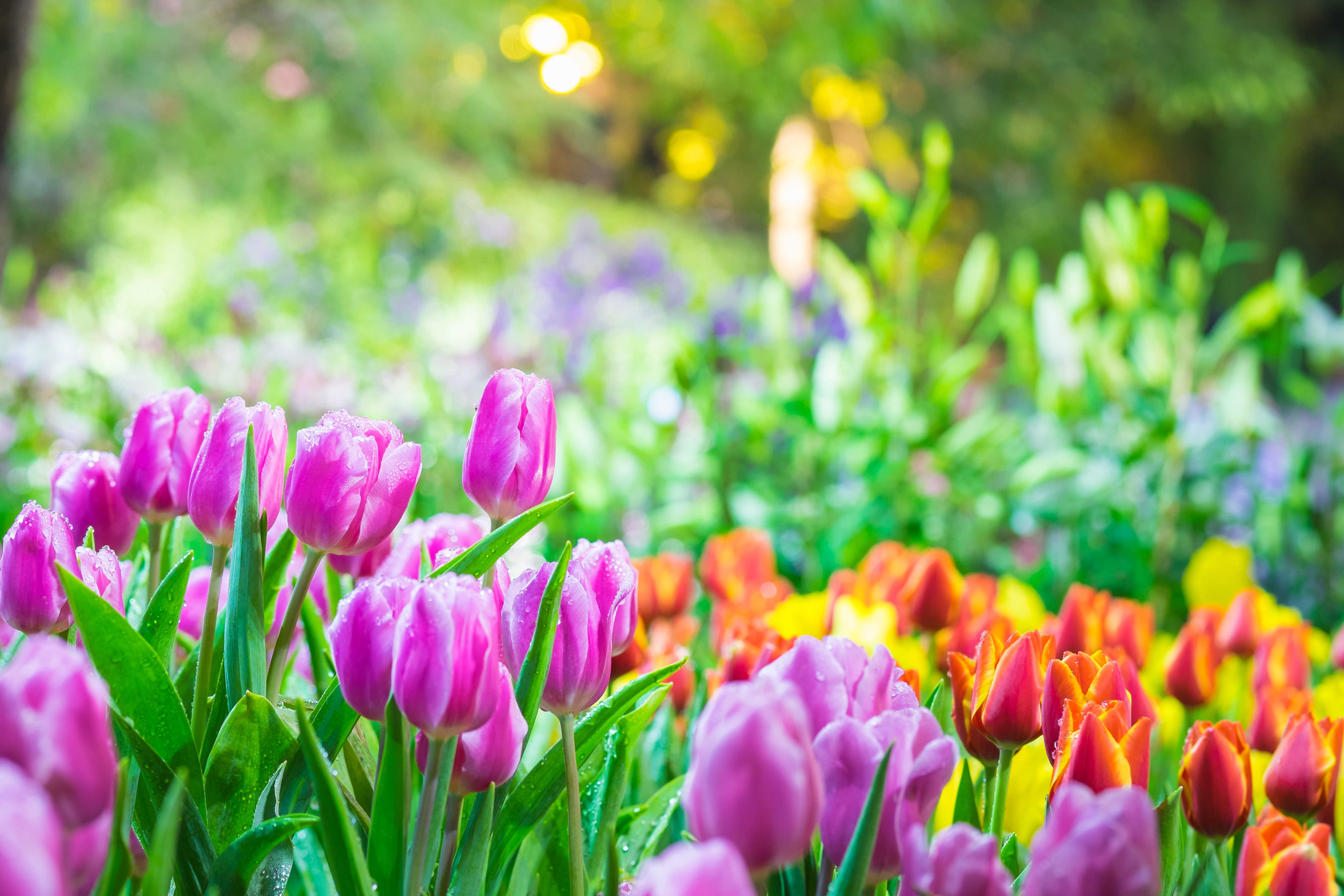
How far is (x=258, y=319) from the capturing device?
3570 mm

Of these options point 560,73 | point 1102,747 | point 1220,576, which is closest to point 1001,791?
point 1102,747

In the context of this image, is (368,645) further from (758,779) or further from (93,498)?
(93,498)

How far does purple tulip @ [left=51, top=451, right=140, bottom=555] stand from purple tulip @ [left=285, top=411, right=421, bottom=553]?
0.69 feet

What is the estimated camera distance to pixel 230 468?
58 centimetres

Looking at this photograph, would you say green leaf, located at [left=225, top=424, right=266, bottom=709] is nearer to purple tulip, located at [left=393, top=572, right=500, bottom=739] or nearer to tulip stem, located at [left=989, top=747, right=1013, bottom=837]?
purple tulip, located at [left=393, top=572, right=500, bottom=739]

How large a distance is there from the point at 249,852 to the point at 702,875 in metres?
0.27

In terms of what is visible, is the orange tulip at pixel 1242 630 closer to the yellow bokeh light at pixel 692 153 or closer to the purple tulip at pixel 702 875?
the purple tulip at pixel 702 875

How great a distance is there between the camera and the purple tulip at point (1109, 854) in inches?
15.5

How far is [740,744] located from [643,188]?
17465 mm

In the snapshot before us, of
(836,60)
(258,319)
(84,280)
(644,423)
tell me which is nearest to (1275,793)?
(644,423)

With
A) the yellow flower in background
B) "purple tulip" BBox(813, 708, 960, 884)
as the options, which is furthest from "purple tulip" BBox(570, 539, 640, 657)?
the yellow flower in background

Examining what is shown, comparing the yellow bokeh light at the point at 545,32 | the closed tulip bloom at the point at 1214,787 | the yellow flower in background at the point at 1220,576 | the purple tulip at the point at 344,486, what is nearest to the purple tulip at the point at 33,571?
A: the purple tulip at the point at 344,486

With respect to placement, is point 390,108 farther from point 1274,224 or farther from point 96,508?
point 1274,224

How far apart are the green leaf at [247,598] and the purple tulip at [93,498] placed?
0.18 meters
